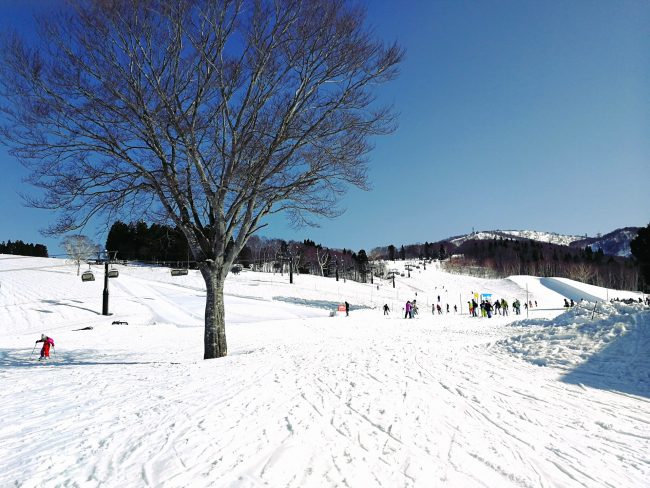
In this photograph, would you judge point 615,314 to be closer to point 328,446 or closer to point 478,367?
point 478,367

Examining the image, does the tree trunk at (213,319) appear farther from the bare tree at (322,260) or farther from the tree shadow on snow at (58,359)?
the bare tree at (322,260)

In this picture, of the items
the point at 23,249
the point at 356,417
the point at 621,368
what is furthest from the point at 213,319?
the point at 23,249

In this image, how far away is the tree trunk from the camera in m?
10.4

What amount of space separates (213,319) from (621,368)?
30.9 ft

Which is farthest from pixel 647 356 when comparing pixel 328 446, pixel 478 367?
pixel 328 446

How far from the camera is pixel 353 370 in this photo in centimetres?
724

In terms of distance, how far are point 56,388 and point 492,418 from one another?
24.7ft

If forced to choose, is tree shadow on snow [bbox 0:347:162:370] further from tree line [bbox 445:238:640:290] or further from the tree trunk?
tree line [bbox 445:238:640:290]

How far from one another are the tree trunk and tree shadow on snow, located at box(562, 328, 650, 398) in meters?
8.26

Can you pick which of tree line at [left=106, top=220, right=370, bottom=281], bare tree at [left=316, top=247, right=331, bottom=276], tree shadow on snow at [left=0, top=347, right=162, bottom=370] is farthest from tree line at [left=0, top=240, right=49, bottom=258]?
tree shadow on snow at [left=0, top=347, right=162, bottom=370]

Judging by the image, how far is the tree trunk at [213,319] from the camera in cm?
1043

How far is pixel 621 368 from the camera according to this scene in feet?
22.9

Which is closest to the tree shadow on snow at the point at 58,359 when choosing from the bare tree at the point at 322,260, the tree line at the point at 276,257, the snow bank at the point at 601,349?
the snow bank at the point at 601,349

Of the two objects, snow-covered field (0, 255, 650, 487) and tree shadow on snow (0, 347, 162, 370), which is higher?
snow-covered field (0, 255, 650, 487)
